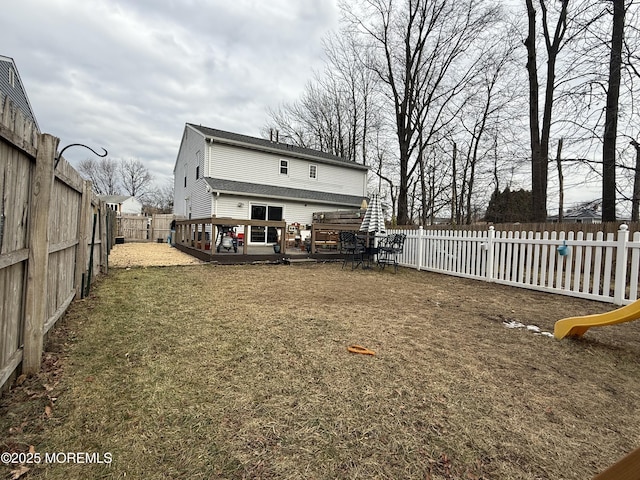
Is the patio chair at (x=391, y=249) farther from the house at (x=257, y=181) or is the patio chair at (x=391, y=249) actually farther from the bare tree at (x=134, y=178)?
the bare tree at (x=134, y=178)

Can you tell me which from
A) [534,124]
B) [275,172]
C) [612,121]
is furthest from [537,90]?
[275,172]

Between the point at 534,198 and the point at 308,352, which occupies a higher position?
the point at 534,198

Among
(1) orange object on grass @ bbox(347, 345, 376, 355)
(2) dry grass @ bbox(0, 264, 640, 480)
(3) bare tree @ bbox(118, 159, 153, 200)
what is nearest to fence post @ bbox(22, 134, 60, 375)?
(2) dry grass @ bbox(0, 264, 640, 480)

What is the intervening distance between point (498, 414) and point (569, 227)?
9.00 m

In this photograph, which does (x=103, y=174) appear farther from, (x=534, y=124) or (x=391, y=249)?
(x=534, y=124)

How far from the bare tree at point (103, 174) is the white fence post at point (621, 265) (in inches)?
1994

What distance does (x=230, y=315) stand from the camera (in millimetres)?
4012

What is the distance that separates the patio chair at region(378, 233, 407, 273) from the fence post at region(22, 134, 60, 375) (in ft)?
24.1

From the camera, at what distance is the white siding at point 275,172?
48.8ft

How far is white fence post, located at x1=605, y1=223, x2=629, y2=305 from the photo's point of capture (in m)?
4.89

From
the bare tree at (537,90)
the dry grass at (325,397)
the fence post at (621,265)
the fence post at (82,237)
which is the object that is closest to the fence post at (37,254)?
the dry grass at (325,397)

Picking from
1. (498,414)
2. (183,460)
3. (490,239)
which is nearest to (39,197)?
(183,460)

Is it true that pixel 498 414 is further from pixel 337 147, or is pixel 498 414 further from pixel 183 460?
pixel 337 147

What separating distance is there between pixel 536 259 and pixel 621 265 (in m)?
1.39
